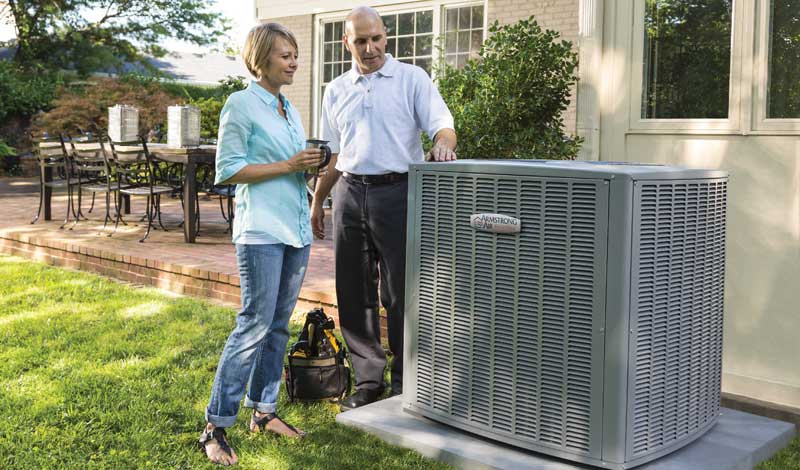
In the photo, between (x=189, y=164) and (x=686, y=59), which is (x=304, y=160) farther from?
(x=189, y=164)

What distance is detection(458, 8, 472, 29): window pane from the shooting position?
10.0 m

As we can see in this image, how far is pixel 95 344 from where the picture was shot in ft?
15.9

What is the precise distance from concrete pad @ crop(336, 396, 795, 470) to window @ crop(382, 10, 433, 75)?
7.29m

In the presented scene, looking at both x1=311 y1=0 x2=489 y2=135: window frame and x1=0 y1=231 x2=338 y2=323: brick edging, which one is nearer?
x1=0 y1=231 x2=338 y2=323: brick edging

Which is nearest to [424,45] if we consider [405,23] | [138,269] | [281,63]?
[405,23]

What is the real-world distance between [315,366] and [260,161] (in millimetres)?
1117

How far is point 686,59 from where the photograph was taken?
13.7ft

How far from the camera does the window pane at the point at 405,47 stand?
10.5 metres

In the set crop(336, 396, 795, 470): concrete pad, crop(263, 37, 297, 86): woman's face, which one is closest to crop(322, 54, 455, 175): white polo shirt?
crop(263, 37, 297, 86): woman's face

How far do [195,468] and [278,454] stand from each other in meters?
0.31

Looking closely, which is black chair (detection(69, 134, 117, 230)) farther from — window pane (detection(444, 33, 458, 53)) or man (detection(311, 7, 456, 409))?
man (detection(311, 7, 456, 409))

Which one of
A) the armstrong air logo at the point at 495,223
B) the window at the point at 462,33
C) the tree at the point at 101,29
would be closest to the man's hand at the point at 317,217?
the armstrong air logo at the point at 495,223

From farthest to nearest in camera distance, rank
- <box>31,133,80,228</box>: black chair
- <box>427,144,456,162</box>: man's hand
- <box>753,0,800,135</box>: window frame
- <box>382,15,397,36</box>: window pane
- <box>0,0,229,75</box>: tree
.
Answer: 1. <box>0,0,229,75</box>: tree
2. <box>382,15,397,36</box>: window pane
3. <box>31,133,80,228</box>: black chair
4. <box>753,0,800,135</box>: window frame
5. <box>427,144,456,162</box>: man's hand

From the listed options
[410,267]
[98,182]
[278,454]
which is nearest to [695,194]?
[410,267]
